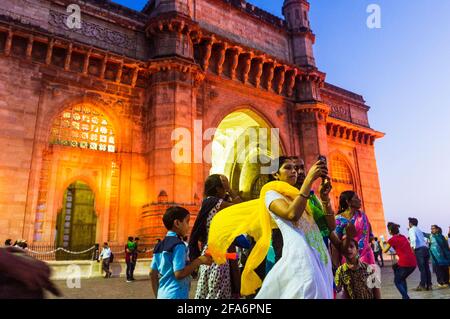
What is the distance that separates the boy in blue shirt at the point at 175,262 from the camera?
2.52 meters

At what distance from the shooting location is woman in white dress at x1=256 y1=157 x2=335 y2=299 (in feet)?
6.66

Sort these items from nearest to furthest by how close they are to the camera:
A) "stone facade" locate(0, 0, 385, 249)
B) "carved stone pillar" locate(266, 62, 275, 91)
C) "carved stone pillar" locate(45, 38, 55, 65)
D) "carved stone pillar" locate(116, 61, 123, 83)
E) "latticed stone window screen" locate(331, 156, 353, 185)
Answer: "stone facade" locate(0, 0, 385, 249) < "carved stone pillar" locate(45, 38, 55, 65) < "carved stone pillar" locate(116, 61, 123, 83) < "carved stone pillar" locate(266, 62, 275, 91) < "latticed stone window screen" locate(331, 156, 353, 185)

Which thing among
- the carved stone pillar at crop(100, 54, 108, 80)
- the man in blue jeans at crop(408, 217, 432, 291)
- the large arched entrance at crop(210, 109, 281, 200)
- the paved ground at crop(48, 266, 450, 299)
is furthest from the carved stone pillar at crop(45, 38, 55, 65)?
the man in blue jeans at crop(408, 217, 432, 291)

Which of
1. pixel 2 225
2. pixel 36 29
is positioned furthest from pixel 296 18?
pixel 2 225

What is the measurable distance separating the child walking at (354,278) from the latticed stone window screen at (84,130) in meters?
10.8

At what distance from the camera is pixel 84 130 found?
12.4m

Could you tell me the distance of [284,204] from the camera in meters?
2.29

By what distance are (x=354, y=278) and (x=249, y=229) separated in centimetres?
174

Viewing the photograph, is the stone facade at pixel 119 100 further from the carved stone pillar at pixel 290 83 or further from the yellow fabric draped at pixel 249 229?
the yellow fabric draped at pixel 249 229

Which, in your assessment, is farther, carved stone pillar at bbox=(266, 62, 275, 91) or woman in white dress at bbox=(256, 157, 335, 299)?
carved stone pillar at bbox=(266, 62, 275, 91)

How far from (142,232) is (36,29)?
8121 mm

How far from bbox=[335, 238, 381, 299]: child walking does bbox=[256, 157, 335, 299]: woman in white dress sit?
1199mm

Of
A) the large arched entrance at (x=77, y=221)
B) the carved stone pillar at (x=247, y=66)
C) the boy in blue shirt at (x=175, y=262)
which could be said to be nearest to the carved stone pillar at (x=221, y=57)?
the carved stone pillar at (x=247, y=66)
